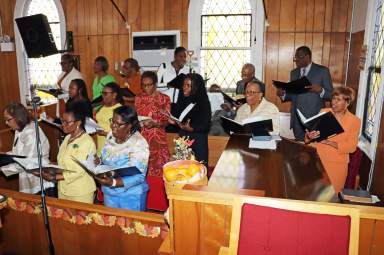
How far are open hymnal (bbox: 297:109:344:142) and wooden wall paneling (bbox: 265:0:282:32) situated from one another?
10.5ft

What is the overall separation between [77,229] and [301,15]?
180 inches

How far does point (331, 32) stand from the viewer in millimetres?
5281

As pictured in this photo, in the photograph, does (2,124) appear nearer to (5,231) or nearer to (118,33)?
(118,33)

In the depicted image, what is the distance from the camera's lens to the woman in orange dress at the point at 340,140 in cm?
275

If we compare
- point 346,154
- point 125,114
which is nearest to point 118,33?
point 125,114

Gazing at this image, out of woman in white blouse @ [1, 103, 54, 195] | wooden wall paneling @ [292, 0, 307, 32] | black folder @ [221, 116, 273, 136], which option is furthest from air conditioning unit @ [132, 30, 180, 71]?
woman in white blouse @ [1, 103, 54, 195]

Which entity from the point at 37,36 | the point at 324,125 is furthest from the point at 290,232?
the point at 37,36

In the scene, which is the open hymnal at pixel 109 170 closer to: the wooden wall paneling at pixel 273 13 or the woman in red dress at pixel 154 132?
the woman in red dress at pixel 154 132

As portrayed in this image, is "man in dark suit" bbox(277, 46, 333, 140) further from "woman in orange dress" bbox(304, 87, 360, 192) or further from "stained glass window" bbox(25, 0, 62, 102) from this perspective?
"stained glass window" bbox(25, 0, 62, 102)

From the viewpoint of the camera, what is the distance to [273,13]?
546 cm

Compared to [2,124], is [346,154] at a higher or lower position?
higher

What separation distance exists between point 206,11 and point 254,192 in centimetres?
467

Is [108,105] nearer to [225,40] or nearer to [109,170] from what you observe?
[109,170]

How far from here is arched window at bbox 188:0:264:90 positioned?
223 inches
